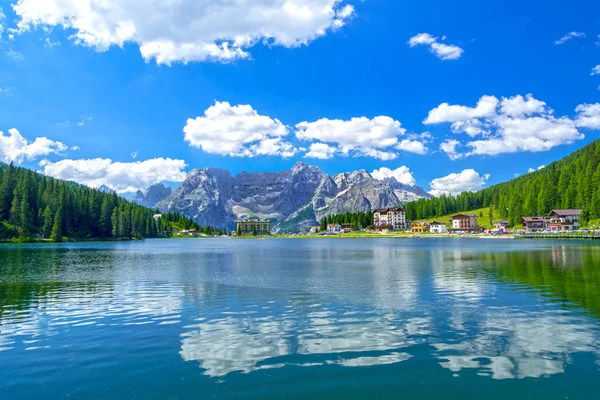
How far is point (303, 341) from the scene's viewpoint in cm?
2277

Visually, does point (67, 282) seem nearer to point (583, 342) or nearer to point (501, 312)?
point (501, 312)

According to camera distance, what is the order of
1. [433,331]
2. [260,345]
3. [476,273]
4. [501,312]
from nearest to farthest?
[260,345], [433,331], [501,312], [476,273]

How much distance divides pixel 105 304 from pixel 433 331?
26.0m

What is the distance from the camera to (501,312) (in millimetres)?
30188

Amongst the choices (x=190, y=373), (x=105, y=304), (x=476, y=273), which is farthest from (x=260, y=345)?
(x=476, y=273)

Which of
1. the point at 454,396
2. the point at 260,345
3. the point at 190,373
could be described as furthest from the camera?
the point at 260,345

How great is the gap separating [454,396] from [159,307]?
2485 centimetres

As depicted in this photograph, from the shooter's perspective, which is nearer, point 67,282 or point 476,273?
point 67,282

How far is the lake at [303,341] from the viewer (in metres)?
16.3

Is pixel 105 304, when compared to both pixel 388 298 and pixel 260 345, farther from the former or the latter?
pixel 388 298

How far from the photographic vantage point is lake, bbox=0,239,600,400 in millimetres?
16297

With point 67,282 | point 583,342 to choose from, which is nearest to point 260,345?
point 583,342

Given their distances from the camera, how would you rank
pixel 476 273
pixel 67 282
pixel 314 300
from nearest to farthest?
pixel 314 300
pixel 67 282
pixel 476 273

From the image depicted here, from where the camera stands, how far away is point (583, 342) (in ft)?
72.4
